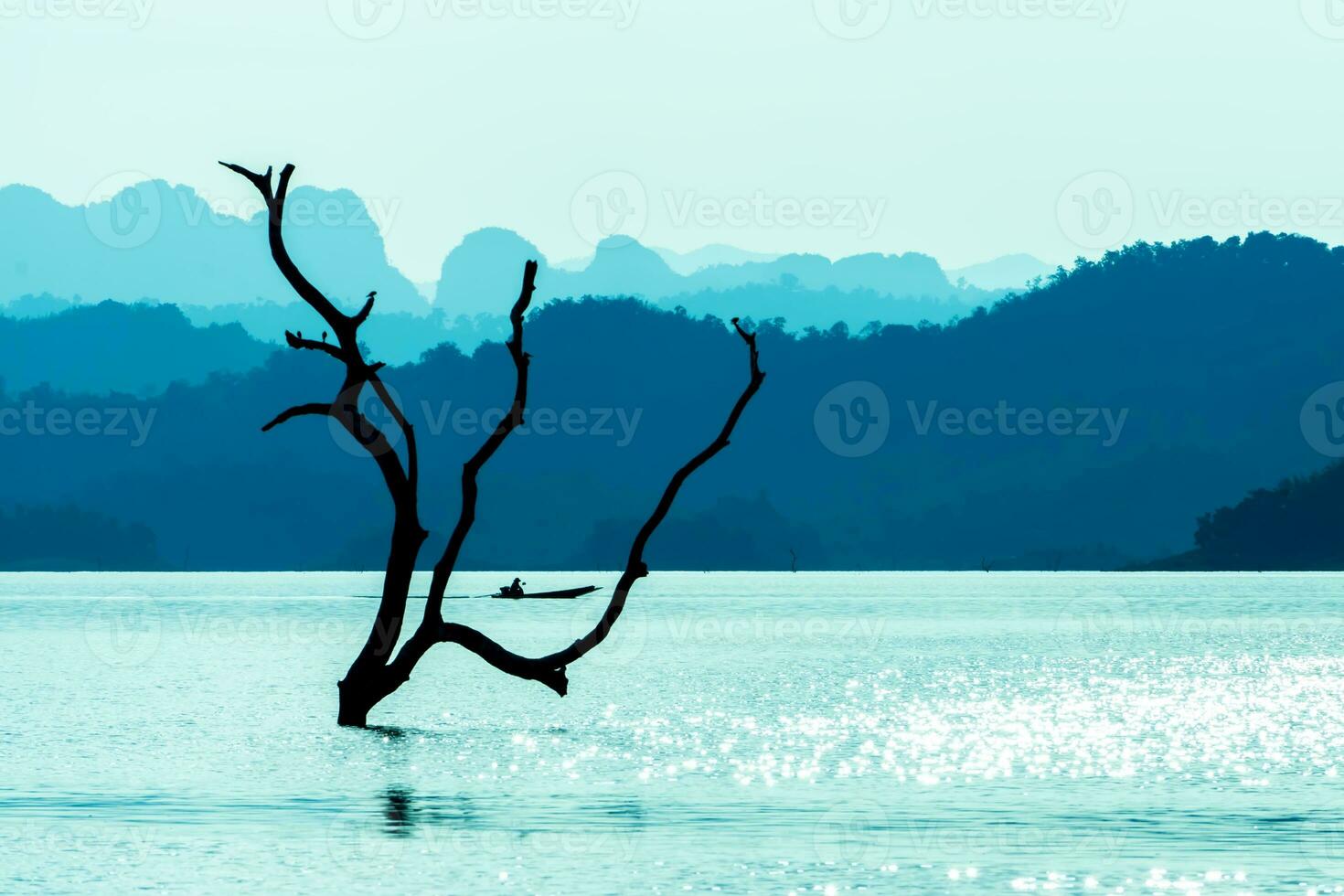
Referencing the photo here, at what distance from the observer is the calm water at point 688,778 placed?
84.0ft

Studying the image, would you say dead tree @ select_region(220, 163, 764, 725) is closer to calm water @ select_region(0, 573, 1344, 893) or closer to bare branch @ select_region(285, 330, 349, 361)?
bare branch @ select_region(285, 330, 349, 361)

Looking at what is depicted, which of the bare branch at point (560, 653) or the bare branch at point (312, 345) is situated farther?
the bare branch at point (560, 653)

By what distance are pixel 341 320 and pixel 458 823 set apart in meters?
11.7

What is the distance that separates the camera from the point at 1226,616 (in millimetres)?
136875

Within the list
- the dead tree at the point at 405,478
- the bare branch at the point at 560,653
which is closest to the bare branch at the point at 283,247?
the dead tree at the point at 405,478

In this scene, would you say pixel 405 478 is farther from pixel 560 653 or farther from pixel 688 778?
pixel 688 778

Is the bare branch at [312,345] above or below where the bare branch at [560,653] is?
above

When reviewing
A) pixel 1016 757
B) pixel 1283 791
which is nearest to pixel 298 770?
pixel 1016 757

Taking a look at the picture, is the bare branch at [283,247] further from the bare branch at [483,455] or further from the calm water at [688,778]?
the calm water at [688,778]

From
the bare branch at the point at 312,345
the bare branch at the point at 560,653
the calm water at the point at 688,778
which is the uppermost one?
the bare branch at the point at 312,345

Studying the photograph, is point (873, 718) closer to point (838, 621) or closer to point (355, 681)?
point (355, 681)

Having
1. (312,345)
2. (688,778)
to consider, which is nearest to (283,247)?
(312,345)

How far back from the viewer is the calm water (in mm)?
25609

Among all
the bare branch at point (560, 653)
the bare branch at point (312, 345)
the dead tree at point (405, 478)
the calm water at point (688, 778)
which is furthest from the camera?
the bare branch at point (560, 653)
